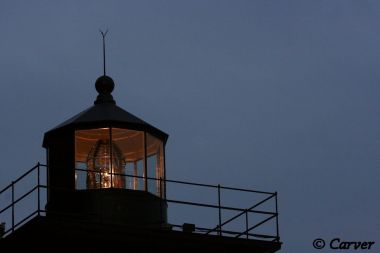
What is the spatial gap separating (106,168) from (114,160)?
0.26 metres

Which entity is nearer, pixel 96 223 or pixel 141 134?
pixel 96 223

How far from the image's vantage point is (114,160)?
30.0m

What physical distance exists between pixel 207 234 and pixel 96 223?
2537mm

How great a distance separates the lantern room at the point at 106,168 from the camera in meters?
29.3

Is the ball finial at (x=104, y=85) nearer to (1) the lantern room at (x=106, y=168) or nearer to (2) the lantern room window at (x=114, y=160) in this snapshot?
(1) the lantern room at (x=106, y=168)

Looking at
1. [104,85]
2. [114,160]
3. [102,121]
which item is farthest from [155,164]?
[104,85]

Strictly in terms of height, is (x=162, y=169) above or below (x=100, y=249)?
above

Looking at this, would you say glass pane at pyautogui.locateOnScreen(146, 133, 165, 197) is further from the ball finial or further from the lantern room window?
the ball finial

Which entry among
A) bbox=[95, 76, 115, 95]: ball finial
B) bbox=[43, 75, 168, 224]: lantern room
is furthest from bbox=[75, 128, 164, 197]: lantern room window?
bbox=[95, 76, 115, 95]: ball finial

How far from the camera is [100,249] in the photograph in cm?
2870

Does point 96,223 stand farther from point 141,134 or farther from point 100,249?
point 141,134

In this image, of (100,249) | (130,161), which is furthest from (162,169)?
(100,249)

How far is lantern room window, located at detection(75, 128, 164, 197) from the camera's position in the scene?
2969 cm

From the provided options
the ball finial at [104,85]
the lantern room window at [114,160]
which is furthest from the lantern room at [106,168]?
the ball finial at [104,85]
